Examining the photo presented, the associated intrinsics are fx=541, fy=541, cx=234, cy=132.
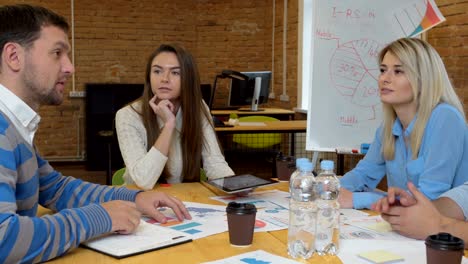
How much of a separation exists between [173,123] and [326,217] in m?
1.23

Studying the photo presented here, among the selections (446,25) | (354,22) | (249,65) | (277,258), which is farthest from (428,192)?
(249,65)

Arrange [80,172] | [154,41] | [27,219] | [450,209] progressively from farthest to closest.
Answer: [154,41] → [80,172] → [450,209] → [27,219]

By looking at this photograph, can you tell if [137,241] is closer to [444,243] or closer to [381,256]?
[381,256]

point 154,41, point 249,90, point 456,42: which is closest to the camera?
point 456,42

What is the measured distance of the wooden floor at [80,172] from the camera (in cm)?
673

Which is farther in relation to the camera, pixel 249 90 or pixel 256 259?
pixel 249 90

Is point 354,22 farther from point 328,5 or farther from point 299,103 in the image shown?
point 299,103

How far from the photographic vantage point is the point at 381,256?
4.54 ft

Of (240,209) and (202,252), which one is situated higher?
(240,209)

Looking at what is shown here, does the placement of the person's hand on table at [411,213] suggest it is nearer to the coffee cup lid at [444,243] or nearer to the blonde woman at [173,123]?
the coffee cup lid at [444,243]

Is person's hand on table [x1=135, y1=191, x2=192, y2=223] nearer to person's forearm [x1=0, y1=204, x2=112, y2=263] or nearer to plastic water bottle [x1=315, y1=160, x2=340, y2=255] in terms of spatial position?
person's forearm [x1=0, y1=204, x2=112, y2=263]

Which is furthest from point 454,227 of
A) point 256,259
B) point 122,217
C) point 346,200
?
point 122,217

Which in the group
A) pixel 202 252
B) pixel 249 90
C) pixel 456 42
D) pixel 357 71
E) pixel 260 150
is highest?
pixel 456 42

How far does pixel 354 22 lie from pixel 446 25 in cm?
137
